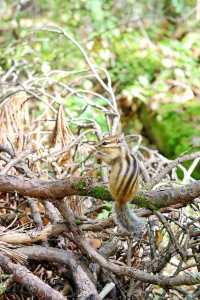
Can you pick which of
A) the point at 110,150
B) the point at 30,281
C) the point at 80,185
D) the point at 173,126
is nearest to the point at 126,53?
the point at 173,126

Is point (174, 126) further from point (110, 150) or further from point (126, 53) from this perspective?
point (110, 150)

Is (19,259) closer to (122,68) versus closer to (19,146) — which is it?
(19,146)

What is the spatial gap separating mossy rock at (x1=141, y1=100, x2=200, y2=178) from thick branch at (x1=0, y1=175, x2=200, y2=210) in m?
2.99

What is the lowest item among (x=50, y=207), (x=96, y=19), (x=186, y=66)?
(x=50, y=207)

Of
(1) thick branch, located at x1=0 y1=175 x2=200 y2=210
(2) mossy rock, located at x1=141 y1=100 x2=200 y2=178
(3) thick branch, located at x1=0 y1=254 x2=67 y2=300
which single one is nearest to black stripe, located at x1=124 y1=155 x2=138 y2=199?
(1) thick branch, located at x1=0 y1=175 x2=200 y2=210

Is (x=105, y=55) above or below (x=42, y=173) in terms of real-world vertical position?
above

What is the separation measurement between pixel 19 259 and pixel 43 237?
12 centimetres

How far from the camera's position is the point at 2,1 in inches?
250

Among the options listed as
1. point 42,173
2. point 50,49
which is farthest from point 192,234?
point 50,49

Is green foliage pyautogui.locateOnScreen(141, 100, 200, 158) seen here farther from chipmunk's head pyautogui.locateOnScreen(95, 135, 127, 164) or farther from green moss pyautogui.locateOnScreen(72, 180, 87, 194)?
chipmunk's head pyautogui.locateOnScreen(95, 135, 127, 164)

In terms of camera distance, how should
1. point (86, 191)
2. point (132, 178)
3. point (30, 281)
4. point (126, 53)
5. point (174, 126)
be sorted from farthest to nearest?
point (126, 53)
point (174, 126)
point (30, 281)
point (86, 191)
point (132, 178)

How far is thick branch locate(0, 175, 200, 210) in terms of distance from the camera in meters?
1.47

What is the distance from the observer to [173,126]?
5285mm

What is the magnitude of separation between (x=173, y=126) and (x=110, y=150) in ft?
13.2
